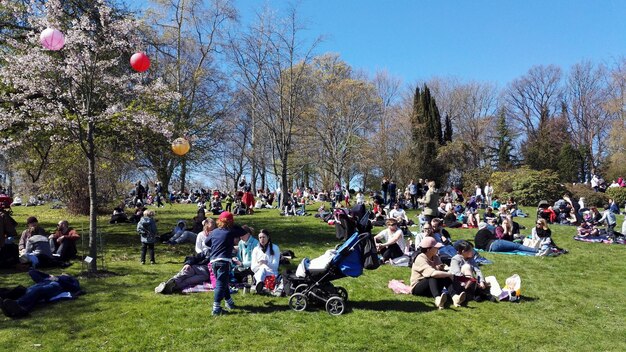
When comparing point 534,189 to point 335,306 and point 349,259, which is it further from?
point 335,306

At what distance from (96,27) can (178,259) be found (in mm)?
5321

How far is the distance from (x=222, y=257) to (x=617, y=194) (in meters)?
27.4

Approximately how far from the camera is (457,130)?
154 ft

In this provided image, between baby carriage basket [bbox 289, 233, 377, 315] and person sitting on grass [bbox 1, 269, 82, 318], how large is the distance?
3.58m

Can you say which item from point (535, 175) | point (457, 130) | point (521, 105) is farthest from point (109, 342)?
point (521, 105)

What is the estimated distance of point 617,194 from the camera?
26656 millimetres

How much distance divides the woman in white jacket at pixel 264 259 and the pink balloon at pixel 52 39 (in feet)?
15.9

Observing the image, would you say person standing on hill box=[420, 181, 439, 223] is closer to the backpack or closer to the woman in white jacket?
the woman in white jacket

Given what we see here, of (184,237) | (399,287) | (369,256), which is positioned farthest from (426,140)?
(369,256)

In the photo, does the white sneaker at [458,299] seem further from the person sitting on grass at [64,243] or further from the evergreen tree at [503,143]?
the evergreen tree at [503,143]

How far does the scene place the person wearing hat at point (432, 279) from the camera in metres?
7.21

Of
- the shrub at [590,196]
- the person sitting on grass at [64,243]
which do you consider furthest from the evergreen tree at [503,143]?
the person sitting on grass at [64,243]

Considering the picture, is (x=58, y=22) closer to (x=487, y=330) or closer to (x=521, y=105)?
(x=487, y=330)

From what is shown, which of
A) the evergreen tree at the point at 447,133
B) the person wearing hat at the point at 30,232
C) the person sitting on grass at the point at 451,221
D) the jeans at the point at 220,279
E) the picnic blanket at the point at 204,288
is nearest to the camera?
the jeans at the point at 220,279
